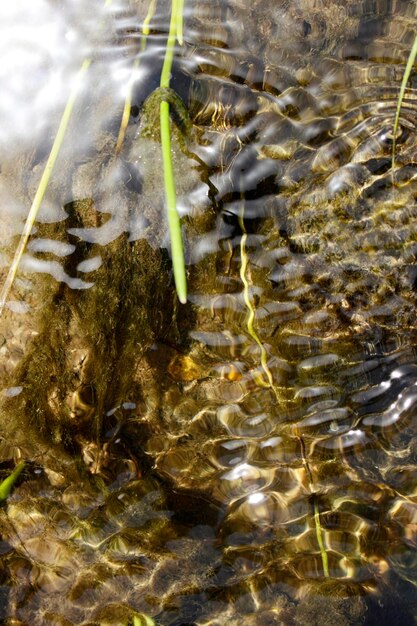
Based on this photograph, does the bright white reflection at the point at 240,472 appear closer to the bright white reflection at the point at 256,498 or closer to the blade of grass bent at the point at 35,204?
the bright white reflection at the point at 256,498

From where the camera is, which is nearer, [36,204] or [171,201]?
[171,201]

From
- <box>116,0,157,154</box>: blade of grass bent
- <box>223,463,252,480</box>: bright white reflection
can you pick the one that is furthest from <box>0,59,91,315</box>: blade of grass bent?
<box>223,463,252,480</box>: bright white reflection

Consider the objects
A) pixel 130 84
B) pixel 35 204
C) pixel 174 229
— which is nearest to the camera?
pixel 174 229

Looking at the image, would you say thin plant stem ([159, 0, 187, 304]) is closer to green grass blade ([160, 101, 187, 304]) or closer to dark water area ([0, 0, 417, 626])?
green grass blade ([160, 101, 187, 304])

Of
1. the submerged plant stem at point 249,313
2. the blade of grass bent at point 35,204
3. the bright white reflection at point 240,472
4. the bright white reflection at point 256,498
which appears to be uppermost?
the blade of grass bent at point 35,204

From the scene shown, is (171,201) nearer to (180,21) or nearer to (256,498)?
(180,21)

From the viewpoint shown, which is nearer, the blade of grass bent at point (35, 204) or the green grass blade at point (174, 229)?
the green grass blade at point (174, 229)

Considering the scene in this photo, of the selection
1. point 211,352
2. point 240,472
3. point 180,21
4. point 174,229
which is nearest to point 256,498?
point 240,472

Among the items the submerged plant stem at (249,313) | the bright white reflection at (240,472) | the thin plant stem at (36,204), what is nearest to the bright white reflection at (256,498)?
the bright white reflection at (240,472)
